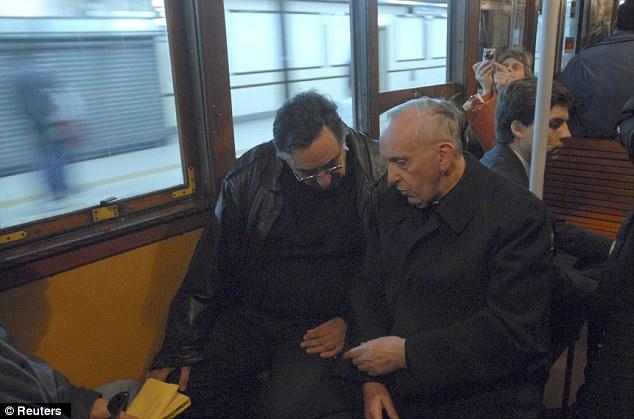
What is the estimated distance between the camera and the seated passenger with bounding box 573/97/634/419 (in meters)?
1.31

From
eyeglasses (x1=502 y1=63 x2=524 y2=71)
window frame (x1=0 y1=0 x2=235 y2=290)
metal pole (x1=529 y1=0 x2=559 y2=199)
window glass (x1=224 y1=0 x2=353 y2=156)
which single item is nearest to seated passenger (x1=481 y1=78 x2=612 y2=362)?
metal pole (x1=529 y1=0 x2=559 y2=199)

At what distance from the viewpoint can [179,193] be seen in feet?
6.80

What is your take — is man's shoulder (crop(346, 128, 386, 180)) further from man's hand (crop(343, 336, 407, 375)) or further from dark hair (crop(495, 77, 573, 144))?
man's hand (crop(343, 336, 407, 375))

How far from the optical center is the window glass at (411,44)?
2.95 m

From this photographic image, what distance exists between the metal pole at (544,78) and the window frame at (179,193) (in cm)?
115

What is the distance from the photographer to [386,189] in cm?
166

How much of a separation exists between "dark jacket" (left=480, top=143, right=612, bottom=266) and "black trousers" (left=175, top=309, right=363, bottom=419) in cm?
87

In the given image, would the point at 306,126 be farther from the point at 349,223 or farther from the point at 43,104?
the point at 43,104

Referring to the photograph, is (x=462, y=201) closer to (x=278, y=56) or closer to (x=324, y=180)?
(x=324, y=180)

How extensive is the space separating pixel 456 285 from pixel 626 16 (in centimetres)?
209

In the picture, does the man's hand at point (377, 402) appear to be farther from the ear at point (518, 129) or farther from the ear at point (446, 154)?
the ear at point (518, 129)

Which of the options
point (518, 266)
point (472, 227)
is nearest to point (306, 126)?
point (472, 227)

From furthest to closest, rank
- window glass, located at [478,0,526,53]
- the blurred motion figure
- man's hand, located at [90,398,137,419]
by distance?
window glass, located at [478,0,526,53]
the blurred motion figure
man's hand, located at [90,398,137,419]

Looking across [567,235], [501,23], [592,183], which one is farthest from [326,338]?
[501,23]
